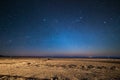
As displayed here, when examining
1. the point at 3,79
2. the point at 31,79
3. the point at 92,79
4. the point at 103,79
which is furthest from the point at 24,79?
the point at 103,79

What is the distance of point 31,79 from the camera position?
495 inches

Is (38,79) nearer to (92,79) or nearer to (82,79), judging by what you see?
(82,79)

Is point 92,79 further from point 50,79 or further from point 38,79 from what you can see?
point 38,79

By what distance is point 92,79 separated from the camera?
12492mm

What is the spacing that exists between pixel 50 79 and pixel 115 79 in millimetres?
5997

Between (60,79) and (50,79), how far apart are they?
947mm

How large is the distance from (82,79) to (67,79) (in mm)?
1408

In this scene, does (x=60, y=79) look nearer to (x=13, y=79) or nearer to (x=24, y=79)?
(x=24, y=79)

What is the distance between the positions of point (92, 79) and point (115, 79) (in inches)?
83.9

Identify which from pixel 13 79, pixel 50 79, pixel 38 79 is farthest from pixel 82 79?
pixel 13 79

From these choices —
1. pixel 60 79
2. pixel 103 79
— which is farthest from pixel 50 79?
pixel 103 79

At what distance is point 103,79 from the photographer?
12.5 meters

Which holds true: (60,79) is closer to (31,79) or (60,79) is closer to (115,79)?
(31,79)

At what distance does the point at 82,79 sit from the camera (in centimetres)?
1268
